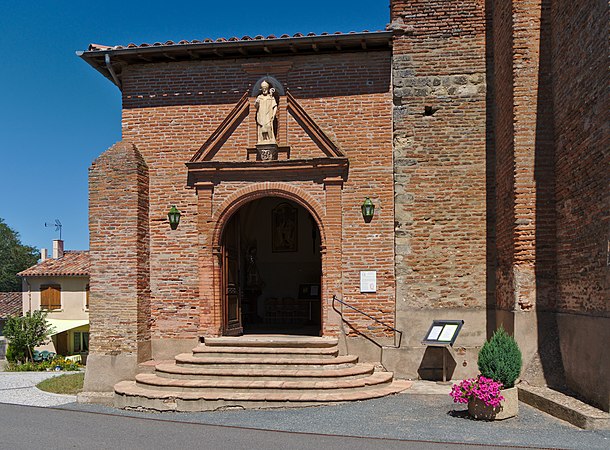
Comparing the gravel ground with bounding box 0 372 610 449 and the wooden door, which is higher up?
the wooden door

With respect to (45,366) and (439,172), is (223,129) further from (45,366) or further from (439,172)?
(45,366)

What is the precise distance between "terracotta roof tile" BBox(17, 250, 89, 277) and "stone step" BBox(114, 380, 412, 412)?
22.9 m

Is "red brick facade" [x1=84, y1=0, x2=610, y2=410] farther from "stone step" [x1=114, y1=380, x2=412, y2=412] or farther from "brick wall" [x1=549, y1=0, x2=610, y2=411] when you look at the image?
"stone step" [x1=114, y1=380, x2=412, y2=412]

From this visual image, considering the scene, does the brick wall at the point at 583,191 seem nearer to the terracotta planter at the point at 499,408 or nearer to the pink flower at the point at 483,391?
the terracotta planter at the point at 499,408

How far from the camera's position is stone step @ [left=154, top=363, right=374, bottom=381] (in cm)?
1084

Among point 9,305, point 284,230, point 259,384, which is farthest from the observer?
point 9,305

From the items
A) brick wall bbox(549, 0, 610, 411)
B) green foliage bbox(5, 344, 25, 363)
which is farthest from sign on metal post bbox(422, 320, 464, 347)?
green foliage bbox(5, 344, 25, 363)

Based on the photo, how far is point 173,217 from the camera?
1282 centimetres

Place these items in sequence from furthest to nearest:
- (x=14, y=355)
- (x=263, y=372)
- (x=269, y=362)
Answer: (x=14, y=355) → (x=269, y=362) → (x=263, y=372)

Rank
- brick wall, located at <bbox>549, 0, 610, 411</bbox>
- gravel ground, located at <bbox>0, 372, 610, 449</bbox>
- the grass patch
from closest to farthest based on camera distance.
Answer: gravel ground, located at <bbox>0, 372, 610, 449</bbox> → brick wall, located at <bbox>549, 0, 610, 411</bbox> → the grass patch

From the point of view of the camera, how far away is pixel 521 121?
35.1 feet

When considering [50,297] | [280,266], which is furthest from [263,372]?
[50,297]

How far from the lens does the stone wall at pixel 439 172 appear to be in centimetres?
1217

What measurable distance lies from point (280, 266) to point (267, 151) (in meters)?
5.73
